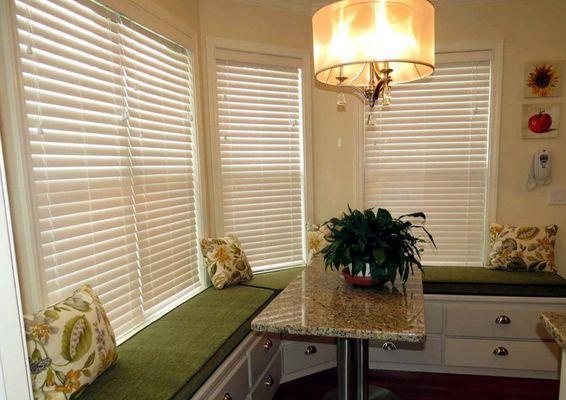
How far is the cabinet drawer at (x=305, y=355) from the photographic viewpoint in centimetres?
259

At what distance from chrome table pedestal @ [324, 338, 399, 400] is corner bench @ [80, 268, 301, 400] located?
21.5 inches

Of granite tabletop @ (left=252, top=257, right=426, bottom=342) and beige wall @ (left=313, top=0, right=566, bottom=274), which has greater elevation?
beige wall @ (left=313, top=0, right=566, bottom=274)

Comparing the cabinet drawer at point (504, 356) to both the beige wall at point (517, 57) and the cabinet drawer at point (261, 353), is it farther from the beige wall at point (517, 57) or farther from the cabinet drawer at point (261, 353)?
the cabinet drawer at point (261, 353)

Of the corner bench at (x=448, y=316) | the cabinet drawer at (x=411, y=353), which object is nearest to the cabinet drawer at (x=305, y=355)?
the corner bench at (x=448, y=316)

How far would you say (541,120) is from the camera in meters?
2.94

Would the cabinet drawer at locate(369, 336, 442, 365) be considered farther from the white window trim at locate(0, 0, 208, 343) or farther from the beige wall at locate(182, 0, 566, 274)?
the white window trim at locate(0, 0, 208, 343)

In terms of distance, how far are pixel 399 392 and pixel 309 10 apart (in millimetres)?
3053

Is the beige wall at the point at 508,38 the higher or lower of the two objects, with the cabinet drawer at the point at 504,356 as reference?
higher

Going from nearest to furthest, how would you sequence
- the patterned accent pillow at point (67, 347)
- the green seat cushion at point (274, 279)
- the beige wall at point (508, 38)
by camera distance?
the patterned accent pillow at point (67, 347) → the green seat cushion at point (274, 279) → the beige wall at point (508, 38)

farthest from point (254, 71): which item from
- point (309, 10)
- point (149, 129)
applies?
point (149, 129)

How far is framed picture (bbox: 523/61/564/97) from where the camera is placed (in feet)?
9.57

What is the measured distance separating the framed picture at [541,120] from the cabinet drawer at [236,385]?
9.24 feet

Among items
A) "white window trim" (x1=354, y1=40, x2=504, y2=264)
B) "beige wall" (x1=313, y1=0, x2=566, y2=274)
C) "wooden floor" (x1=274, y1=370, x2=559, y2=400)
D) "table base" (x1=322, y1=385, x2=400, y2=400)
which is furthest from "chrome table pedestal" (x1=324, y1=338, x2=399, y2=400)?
"beige wall" (x1=313, y1=0, x2=566, y2=274)

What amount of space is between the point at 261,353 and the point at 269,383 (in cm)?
26
